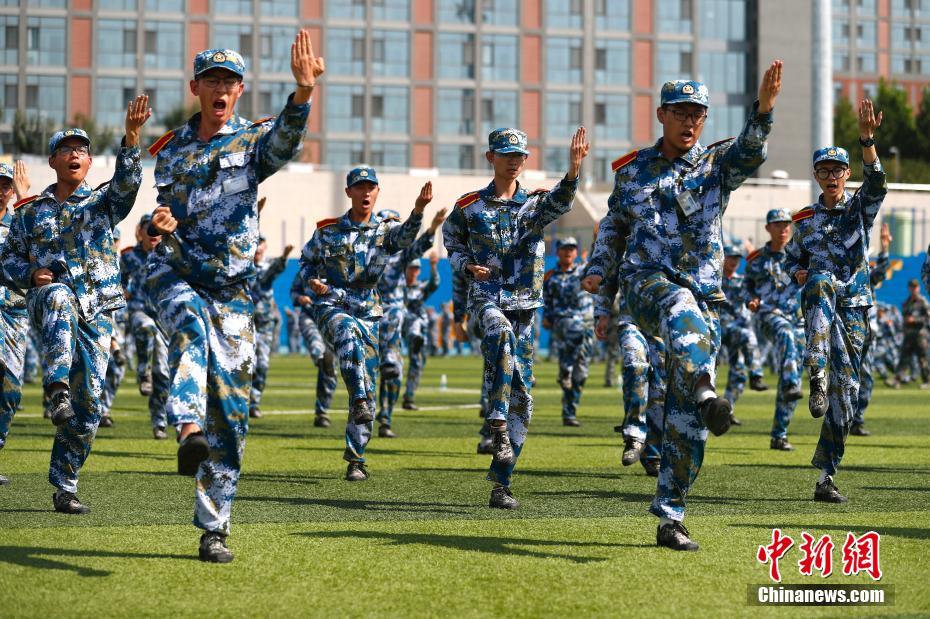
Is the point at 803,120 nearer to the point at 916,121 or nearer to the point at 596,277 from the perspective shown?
the point at 916,121

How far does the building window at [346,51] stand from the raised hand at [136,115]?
235 feet

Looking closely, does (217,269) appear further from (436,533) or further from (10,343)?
(10,343)

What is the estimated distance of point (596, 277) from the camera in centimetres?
883

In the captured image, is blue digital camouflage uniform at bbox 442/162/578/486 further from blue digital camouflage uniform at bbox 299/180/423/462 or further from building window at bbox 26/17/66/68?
building window at bbox 26/17/66/68

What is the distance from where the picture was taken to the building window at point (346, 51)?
257ft

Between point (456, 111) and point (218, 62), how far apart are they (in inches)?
2898

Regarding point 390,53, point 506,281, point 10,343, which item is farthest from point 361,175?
point 390,53

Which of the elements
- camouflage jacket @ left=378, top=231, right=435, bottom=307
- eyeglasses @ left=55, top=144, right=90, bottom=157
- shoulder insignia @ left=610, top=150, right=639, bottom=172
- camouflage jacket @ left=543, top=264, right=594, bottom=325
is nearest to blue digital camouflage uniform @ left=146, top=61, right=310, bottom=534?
shoulder insignia @ left=610, top=150, right=639, bottom=172

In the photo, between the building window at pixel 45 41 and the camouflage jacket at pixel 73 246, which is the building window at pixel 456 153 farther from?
the camouflage jacket at pixel 73 246

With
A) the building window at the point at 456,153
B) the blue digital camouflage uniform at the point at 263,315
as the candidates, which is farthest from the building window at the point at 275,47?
the blue digital camouflage uniform at the point at 263,315

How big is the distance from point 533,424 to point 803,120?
72705mm

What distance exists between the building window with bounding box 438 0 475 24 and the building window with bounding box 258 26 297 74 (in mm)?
8117

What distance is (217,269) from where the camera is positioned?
7430 millimetres

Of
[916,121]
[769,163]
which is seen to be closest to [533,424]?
[769,163]
